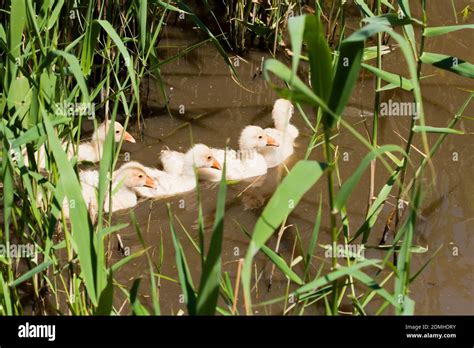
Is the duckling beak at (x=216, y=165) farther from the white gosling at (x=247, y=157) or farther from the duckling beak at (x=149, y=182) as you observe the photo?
the duckling beak at (x=149, y=182)

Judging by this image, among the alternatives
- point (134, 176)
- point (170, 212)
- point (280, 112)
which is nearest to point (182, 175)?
point (134, 176)

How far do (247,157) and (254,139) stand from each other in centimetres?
12

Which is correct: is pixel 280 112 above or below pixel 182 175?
above

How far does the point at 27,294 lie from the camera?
4.05 m

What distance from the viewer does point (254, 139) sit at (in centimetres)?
532

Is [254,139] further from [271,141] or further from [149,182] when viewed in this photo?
[149,182]

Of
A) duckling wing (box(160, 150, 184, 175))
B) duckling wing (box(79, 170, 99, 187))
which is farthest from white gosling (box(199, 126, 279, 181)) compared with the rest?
duckling wing (box(79, 170, 99, 187))

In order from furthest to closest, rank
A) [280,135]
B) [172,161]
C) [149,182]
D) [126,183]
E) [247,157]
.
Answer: [280,135], [247,157], [172,161], [149,182], [126,183]

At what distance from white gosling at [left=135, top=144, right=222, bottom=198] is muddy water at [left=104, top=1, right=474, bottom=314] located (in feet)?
0.21

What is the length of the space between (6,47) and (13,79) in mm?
132

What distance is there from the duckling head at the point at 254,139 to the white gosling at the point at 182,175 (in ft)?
0.69

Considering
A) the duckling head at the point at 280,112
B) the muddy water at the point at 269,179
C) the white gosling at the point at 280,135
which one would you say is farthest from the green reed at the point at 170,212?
the duckling head at the point at 280,112

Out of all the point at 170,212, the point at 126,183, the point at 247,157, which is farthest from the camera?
the point at 247,157
